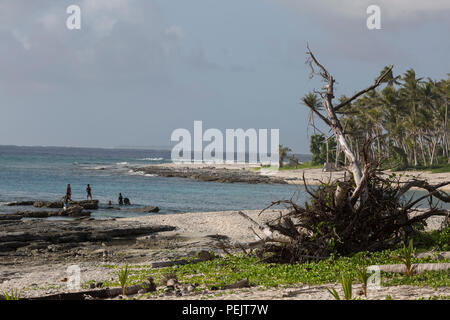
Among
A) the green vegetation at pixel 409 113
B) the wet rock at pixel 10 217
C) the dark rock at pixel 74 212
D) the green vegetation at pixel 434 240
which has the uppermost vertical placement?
the green vegetation at pixel 409 113

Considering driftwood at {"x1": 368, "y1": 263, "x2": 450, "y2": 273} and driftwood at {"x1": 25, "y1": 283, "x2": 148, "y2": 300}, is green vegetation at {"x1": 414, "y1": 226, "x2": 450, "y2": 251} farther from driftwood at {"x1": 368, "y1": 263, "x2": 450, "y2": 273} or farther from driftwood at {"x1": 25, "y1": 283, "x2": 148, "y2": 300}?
driftwood at {"x1": 25, "y1": 283, "x2": 148, "y2": 300}

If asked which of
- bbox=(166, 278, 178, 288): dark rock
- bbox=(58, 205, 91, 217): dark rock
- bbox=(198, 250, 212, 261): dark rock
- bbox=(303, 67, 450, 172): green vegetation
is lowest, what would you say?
bbox=(58, 205, 91, 217): dark rock

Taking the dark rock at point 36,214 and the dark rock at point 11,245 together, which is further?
the dark rock at point 36,214

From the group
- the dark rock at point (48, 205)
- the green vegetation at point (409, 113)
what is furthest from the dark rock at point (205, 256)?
the green vegetation at point (409, 113)

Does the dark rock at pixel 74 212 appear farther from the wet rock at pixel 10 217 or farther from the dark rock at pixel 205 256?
the dark rock at pixel 205 256

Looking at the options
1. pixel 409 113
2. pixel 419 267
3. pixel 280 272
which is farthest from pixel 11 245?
pixel 409 113

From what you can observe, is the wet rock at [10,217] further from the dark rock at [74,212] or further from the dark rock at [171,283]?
the dark rock at [171,283]

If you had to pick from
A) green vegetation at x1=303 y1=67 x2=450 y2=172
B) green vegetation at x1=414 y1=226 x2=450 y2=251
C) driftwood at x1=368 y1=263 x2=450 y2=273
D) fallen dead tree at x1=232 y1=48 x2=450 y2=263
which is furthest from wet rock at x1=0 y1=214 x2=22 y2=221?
green vegetation at x1=303 y1=67 x2=450 y2=172

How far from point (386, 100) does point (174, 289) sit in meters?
71.2

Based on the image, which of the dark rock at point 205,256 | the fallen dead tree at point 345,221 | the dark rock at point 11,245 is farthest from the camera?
the dark rock at point 11,245

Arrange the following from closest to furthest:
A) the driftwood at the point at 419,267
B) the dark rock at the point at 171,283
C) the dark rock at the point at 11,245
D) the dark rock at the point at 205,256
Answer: the driftwood at the point at 419,267 < the dark rock at the point at 171,283 < the dark rock at the point at 205,256 < the dark rock at the point at 11,245

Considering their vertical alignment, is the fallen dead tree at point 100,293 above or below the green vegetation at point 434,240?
below

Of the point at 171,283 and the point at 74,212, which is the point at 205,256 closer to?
the point at 171,283
